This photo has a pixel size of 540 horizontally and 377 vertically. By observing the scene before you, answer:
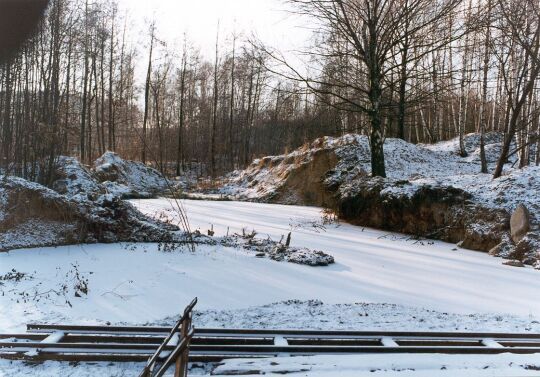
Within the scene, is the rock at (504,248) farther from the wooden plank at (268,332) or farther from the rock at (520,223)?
the wooden plank at (268,332)

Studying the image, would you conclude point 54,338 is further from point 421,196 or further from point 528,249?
point 421,196

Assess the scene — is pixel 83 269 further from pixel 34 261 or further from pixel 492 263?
pixel 492 263

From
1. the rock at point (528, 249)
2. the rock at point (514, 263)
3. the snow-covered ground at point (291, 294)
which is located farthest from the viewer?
the rock at point (528, 249)

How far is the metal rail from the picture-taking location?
4121mm

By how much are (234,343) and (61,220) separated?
6.48m

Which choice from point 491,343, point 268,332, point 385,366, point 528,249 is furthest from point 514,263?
point 268,332

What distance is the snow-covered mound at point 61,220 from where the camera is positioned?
904 cm

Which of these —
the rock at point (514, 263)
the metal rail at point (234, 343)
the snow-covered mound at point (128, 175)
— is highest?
the snow-covered mound at point (128, 175)

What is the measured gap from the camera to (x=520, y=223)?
966 centimetres

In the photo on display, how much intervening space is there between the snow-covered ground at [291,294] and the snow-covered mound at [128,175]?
15202mm

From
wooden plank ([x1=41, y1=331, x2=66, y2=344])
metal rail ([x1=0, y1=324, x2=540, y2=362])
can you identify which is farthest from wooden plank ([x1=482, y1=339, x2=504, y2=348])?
wooden plank ([x1=41, y1=331, x2=66, y2=344])

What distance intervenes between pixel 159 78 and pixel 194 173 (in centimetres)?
1045

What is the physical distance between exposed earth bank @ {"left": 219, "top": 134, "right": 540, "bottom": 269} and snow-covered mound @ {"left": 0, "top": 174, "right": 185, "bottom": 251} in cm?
619

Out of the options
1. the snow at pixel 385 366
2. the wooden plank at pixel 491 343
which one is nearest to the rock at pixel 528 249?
the wooden plank at pixel 491 343
